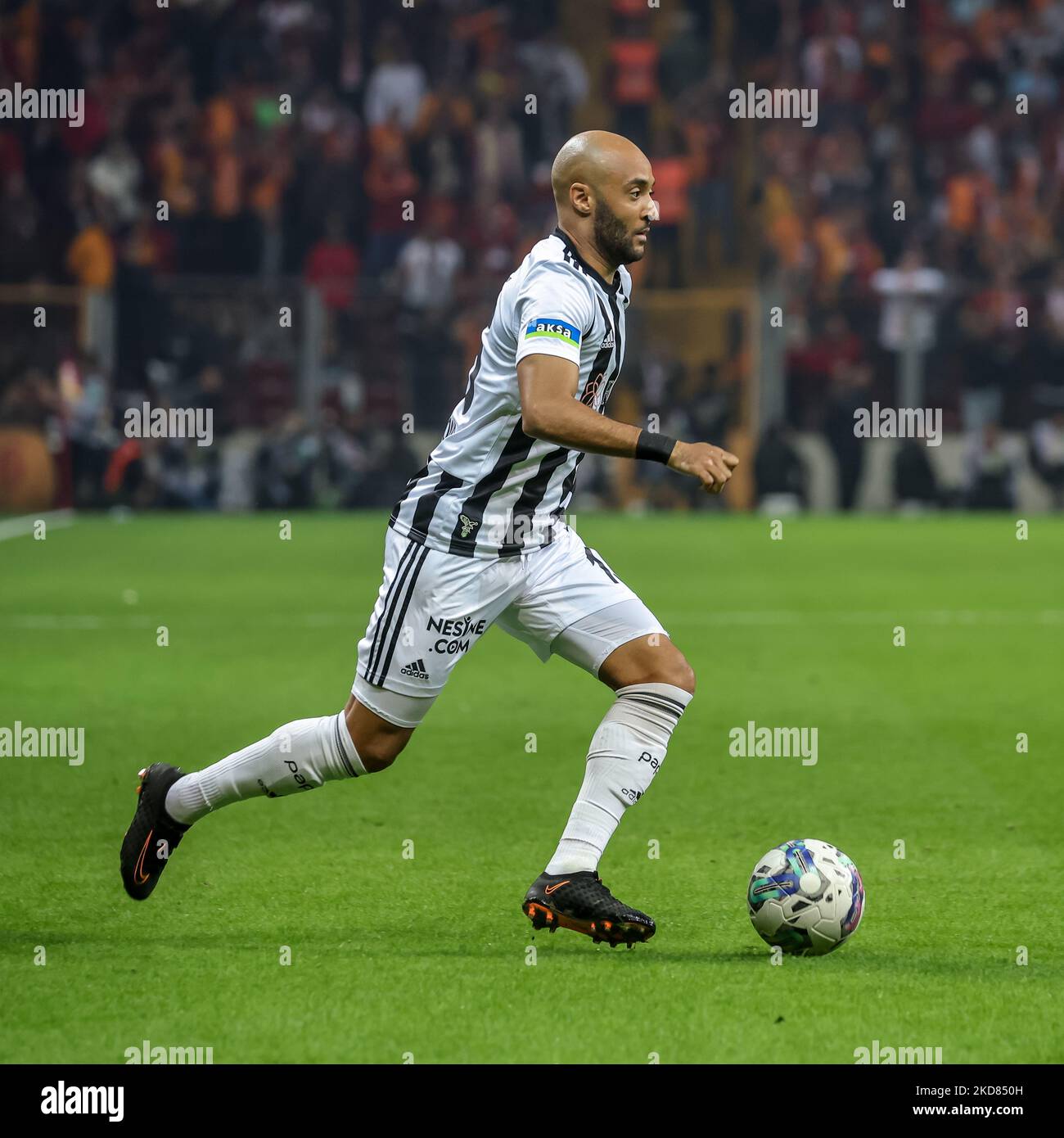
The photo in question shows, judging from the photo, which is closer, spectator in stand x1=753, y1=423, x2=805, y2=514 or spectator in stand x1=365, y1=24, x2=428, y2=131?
spectator in stand x1=753, y1=423, x2=805, y2=514

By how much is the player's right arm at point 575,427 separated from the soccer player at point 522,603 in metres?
0.28

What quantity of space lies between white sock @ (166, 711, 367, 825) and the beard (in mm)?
1510

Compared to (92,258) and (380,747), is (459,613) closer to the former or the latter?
(380,747)

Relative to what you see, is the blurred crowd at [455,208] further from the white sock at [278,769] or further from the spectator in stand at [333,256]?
the white sock at [278,769]

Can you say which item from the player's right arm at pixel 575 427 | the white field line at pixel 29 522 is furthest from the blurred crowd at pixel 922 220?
the player's right arm at pixel 575 427

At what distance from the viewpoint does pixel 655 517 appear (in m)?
22.2

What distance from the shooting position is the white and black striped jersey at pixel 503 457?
5281mm

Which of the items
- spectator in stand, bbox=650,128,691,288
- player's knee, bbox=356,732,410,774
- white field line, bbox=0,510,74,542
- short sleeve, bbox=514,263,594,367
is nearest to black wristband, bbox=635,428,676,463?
short sleeve, bbox=514,263,594,367

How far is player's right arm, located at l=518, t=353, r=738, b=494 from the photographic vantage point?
186 inches

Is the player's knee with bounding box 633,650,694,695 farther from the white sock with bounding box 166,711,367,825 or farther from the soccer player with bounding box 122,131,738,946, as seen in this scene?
the white sock with bounding box 166,711,367,825
